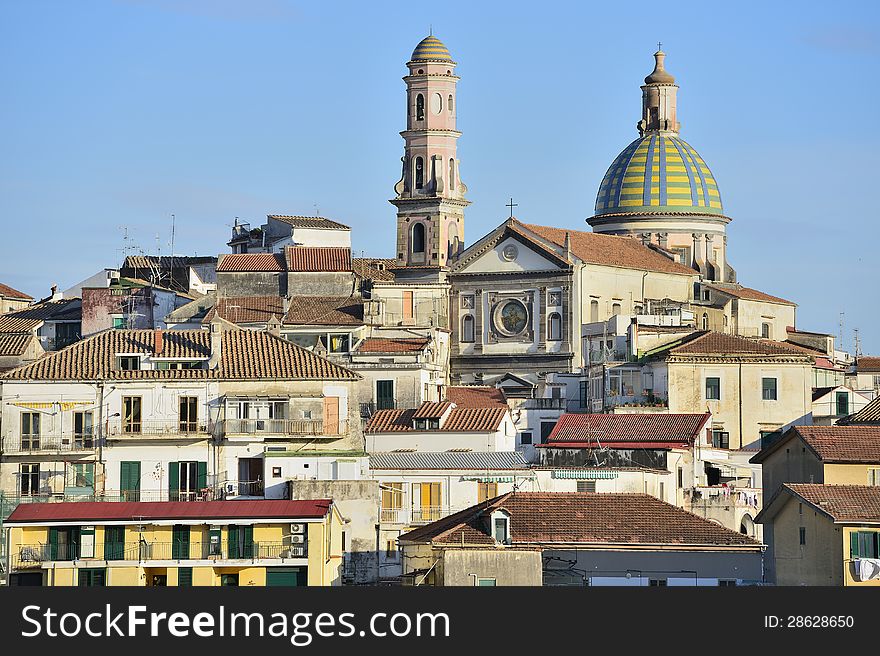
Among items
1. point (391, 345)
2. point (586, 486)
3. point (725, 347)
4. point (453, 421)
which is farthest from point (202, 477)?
point (725, 347)

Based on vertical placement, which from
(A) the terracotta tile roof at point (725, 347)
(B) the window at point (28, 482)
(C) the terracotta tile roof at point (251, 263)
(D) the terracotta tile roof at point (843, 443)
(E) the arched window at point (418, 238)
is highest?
(E) the arched window at point (418, 238)

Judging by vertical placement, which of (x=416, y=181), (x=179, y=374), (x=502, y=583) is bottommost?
(x=502, y=583)

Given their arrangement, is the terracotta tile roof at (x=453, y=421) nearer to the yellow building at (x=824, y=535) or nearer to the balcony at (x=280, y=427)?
the balcony at (x=280, y=427)

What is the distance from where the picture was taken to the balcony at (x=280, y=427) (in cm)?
7144

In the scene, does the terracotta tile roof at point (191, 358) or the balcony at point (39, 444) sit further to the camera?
the terracotta tile roof at point (191, 358)

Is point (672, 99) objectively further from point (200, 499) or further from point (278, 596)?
point (278, 596)

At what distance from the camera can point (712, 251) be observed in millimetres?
124562

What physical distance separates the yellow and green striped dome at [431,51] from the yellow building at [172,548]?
5912cm

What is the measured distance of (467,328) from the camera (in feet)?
367

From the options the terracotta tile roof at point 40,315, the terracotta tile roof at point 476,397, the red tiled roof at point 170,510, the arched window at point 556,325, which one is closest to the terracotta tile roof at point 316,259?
the terracotta tile roof at point 40,315

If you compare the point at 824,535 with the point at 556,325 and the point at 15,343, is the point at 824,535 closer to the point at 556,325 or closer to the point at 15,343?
the point at 15,343

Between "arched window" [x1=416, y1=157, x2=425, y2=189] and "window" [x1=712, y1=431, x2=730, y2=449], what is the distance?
31263 millimetres

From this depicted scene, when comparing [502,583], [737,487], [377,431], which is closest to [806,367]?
[737,487]

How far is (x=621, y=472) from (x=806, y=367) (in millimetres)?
20287
